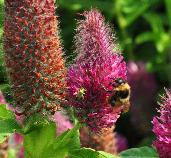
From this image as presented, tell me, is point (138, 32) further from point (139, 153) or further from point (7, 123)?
point (7, 123)

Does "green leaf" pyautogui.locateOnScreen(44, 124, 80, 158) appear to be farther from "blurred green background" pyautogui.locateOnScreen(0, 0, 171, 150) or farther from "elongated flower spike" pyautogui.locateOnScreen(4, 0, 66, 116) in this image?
"blurred green background" pyautogui.locateOnScreen(0, 0, 171, 150)

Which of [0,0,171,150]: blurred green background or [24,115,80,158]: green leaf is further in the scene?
[0,0,171,150]: blurred green background

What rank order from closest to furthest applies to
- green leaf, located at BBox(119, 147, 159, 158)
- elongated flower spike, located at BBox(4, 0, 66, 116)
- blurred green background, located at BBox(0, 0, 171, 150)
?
1. elongated flower spike, located at BBox(4, 0, 66, 116)
2. green leaf, located at BBox(119, 147, 159, 158)
3. blurred green background, located at BBox(0, 0, 171, 150)

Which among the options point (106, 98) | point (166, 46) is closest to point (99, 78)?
point (106, 98)

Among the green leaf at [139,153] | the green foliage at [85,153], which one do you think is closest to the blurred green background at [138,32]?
the green leaf at [139,153]

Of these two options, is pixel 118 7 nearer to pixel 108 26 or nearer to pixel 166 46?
pixel 166 46

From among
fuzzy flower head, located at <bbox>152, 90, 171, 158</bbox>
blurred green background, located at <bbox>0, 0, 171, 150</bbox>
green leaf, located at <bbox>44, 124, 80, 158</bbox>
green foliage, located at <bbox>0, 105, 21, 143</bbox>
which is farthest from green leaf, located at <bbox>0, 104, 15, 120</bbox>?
blurred green background, located at <bbox>0, 0, 171, 150</bbox>
